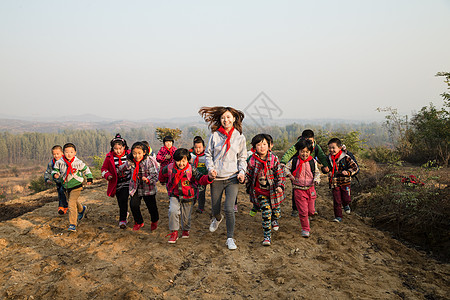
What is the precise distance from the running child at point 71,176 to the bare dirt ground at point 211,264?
0.36 m

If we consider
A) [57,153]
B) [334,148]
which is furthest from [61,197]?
[334,148]

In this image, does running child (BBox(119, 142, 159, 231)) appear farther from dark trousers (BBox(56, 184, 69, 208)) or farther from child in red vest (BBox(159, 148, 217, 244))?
dark trousers (BBox(56, 184, 69, 208))

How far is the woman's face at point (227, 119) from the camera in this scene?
4410mm

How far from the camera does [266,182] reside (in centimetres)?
453

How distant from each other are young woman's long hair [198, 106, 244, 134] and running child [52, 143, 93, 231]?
274 centimetres

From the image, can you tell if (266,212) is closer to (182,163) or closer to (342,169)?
(182,163)

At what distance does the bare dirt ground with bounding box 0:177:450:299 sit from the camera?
3.19 meters

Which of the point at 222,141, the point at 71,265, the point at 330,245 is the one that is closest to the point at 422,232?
the point at 330,245

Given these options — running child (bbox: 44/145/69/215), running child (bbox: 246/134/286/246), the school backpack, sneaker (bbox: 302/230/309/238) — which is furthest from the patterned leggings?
running child (bbox: 44/145/69/215)

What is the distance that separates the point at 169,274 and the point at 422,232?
4528mm

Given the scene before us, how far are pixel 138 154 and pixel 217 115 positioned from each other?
1.68m

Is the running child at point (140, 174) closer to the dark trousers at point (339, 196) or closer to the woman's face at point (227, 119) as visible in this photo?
the woman's face at point (227, 119)

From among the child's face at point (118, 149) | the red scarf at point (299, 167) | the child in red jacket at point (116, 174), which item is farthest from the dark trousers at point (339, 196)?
the child's face at point (118, 149)

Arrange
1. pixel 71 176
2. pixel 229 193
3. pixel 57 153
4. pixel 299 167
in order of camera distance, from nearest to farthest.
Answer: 1. pixel 229 193
2. pixel 299 167
3. pixel 71 176
4. pixel 57 153
